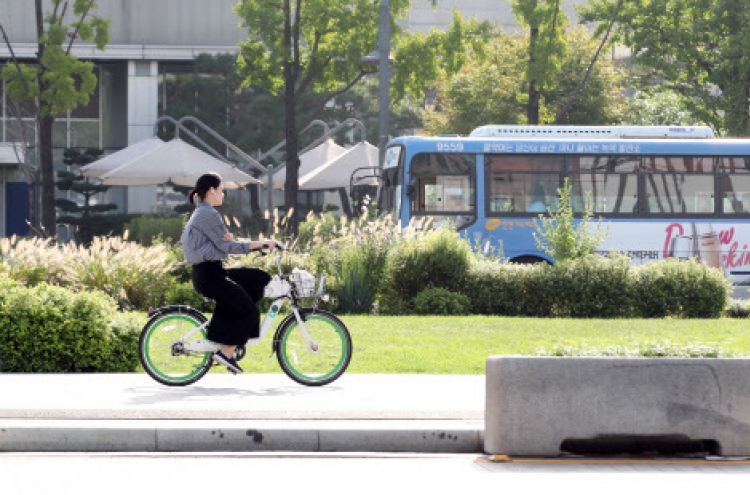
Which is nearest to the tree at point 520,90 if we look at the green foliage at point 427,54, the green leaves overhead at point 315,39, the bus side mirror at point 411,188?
the green foliage at point 427,54

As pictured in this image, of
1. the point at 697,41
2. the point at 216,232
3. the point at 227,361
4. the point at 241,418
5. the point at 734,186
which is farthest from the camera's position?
the point at 697,41

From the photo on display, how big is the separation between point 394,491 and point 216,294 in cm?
399

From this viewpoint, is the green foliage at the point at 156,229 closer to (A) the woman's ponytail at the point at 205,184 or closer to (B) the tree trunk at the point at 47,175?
(B) the tree trunk at the point at 47,175

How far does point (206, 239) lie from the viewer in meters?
12.0

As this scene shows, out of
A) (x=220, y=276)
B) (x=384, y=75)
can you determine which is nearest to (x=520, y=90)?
(x=384, y=75)

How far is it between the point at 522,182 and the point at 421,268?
7.69m

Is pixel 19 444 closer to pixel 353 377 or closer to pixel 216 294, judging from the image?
pixel 216 294

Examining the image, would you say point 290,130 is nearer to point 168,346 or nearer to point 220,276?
point 168,346

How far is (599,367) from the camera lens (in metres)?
9.48

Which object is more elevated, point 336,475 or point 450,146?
point 450,146

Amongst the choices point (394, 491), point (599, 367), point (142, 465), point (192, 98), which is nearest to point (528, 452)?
point (599, 367)

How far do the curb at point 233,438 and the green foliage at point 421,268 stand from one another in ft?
40.0

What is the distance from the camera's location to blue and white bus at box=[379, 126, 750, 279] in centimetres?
2923

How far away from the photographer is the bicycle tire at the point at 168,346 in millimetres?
12258
